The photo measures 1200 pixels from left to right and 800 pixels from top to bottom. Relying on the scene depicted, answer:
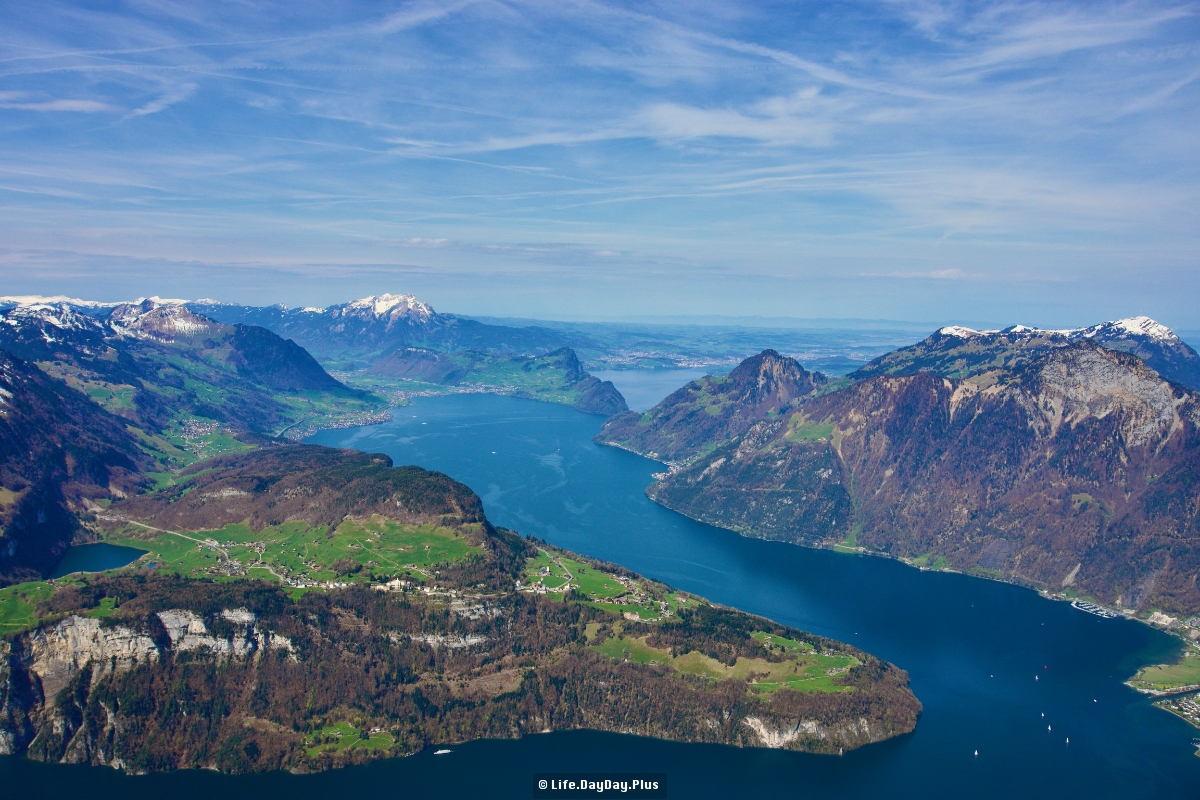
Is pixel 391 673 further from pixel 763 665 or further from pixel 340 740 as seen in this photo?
pixel 763 665

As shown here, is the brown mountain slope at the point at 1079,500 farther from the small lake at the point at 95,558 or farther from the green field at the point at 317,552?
the small lake at the point at 95,558

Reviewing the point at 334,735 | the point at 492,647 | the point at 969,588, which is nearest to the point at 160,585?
the point at 334,735

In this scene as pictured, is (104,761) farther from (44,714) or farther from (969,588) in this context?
(969,588)

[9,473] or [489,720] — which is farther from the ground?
[9,473]

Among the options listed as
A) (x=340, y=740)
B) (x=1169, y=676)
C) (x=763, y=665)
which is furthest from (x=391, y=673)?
(x=1169, y=676)

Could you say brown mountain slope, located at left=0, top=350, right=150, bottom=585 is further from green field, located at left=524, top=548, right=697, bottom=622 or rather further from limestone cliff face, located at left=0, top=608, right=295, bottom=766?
green field, located at left=524, top=548, right=697, bottom=622

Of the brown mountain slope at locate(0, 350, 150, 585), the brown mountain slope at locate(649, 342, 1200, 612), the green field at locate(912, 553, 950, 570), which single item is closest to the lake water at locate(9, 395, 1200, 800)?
the green field at locate(912, 553, 950, 570)
